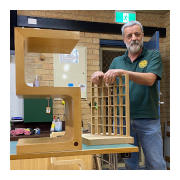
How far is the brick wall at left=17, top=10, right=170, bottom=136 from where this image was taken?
3.47 meters

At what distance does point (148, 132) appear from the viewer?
5.57 ft

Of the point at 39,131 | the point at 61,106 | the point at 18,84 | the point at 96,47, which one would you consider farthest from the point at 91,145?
the point at 96,47

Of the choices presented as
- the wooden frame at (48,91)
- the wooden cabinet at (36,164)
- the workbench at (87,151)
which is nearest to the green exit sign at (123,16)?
the wooden cabinet at (36,164)

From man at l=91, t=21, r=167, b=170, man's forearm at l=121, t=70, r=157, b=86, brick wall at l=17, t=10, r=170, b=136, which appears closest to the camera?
man's forearm at l=121, t=70, r=157, b=86

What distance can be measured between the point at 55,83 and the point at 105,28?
50.1 inches

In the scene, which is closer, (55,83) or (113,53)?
(55,83)

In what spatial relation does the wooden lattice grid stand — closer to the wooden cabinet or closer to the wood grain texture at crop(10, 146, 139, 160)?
the wood grain texture at crop(10, 146, 139, 160)

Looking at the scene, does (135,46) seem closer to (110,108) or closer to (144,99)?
(144,99)

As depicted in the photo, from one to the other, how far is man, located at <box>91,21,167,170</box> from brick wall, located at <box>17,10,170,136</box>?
180 cm

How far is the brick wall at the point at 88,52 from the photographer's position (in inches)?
137

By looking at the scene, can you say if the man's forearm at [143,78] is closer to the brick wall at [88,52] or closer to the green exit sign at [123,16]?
the brick wall at [88,52]

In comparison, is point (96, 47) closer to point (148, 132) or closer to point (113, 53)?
point (113, 53)

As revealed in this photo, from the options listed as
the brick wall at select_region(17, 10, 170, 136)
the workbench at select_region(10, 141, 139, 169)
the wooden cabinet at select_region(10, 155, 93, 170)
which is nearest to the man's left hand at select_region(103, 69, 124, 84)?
the workbench at select_region(10, 141, 139, 169)

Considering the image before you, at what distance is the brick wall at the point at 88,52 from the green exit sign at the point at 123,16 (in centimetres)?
8
